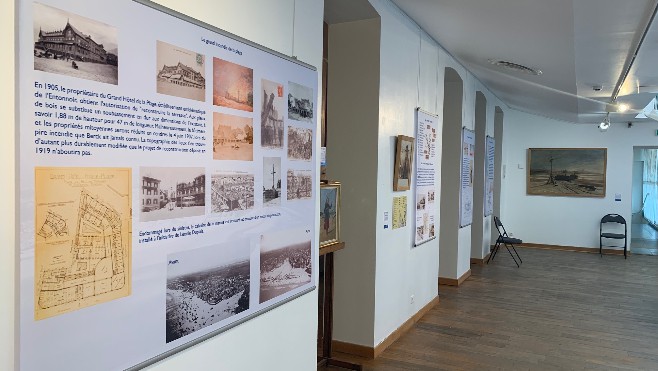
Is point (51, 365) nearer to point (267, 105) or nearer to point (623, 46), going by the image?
point (267, 105)

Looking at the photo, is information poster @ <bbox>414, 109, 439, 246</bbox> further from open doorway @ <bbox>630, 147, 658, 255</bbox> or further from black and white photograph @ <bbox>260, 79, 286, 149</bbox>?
open doorway @ <bbox>630, 147, 658, 255</bbox>

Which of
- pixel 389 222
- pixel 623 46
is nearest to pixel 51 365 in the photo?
pixel 389 222

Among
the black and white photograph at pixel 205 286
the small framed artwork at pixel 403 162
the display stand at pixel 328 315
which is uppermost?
the small framed artwork at pixel 403 162

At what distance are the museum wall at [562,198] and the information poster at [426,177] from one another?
22.0 feet

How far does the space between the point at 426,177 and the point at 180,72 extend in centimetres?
427

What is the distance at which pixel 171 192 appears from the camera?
81.3 inches

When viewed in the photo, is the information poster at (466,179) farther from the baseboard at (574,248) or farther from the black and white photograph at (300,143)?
the black and white photograph at (300,143)

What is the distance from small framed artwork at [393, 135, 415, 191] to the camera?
→ 16.3ft

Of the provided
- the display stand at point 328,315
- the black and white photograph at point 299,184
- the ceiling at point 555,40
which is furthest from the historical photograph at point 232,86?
the ceiling at point 555,40

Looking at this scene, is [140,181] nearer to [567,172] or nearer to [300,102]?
[300,102]

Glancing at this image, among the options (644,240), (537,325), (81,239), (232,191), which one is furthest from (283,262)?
(644,240)

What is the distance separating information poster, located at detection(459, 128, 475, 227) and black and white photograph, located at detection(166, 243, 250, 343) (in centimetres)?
585

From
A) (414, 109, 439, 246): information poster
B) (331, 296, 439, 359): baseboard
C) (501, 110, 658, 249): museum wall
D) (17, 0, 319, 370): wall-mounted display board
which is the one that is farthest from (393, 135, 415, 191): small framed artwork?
(501, 110, 658, 249): museum wall

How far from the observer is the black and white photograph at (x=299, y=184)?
9.60 feet
